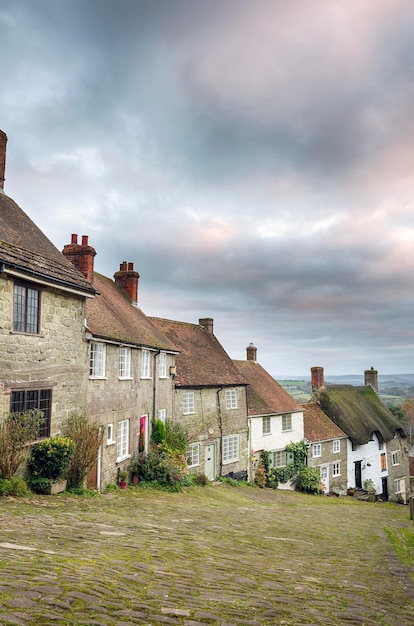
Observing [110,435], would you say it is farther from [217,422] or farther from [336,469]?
[336,469]

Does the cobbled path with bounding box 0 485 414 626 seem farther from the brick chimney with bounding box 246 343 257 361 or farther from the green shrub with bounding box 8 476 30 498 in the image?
the brick chimney with bounding box 246 343 257 361

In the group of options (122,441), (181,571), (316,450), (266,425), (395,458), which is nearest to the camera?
(181,571)

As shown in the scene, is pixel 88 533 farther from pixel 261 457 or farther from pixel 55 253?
pixel 261 457

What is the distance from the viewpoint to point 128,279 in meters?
28.0

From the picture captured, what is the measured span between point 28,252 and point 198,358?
60.4ft

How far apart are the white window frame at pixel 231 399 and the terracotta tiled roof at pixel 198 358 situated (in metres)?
0.61

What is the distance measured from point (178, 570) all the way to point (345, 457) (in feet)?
110

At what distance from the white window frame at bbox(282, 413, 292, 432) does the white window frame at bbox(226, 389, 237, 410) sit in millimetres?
5307

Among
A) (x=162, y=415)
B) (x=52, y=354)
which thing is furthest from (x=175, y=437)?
(x=52, y=354)

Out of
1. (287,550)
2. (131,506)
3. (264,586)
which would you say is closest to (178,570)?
(264,586)

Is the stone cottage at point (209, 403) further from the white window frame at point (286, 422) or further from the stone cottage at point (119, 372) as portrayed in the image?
the white window frame at point (286, 422)

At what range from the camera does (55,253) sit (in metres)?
16.6

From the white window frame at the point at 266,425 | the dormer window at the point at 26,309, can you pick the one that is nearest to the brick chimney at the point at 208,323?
the white window frame at the point at 266,425

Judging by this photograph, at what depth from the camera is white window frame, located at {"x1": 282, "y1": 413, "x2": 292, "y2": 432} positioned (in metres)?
34.2
